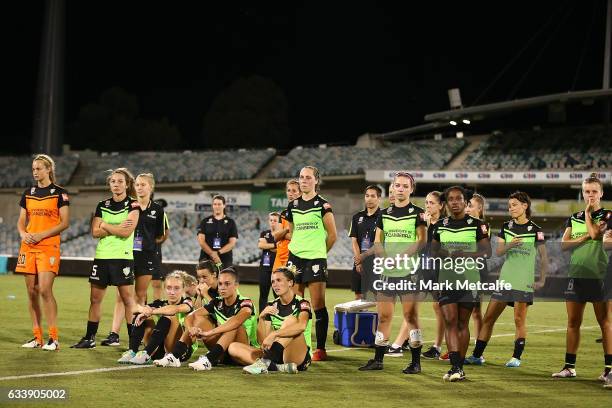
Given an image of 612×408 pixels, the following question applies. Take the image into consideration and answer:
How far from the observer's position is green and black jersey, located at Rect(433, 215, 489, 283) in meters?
8.42

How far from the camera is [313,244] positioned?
1005 centimetres

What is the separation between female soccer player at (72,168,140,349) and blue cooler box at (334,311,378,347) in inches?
109

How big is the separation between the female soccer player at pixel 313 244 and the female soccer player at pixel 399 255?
0.97 metres

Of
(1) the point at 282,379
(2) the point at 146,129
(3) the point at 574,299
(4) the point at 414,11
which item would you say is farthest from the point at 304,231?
(2) the point at 146,129

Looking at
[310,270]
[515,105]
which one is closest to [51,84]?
[515,105]

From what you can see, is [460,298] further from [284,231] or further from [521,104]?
[521,104]

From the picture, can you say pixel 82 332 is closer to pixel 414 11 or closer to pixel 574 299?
pixel 574 299

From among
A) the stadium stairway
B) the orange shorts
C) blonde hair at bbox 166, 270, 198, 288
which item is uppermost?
the stadium stairway

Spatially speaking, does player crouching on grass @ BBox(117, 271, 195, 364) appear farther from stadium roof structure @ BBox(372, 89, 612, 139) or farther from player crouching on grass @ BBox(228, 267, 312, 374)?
stadium roof structure @ BBox(372, 89, 612, 139)

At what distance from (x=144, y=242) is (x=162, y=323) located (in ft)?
6.92

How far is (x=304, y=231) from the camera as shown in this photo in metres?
10.1

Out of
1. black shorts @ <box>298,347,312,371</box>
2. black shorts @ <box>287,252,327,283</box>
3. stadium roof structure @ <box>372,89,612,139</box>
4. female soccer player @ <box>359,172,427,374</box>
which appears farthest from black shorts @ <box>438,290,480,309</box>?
stadium roof structure @ <box>372,89,612,139</box>

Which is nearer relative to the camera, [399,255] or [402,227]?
[399,255]

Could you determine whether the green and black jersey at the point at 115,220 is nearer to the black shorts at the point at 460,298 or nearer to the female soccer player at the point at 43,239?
the female soccer player at the point at 43,239
